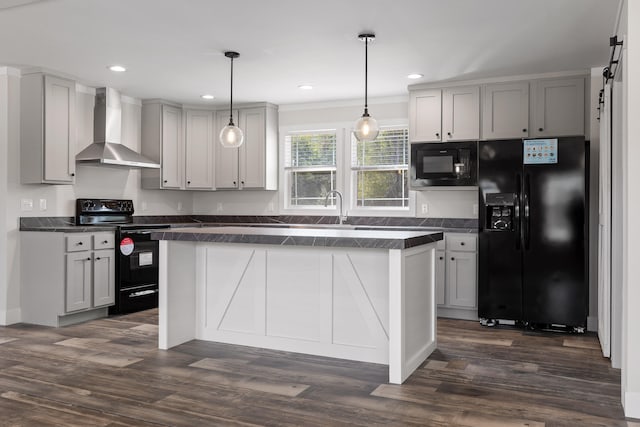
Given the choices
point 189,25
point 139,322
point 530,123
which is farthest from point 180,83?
point 530,123

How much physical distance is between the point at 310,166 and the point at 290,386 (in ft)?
12.7

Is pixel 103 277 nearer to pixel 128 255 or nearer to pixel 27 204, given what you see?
pixel 128 255

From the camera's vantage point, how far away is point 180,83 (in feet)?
18.6

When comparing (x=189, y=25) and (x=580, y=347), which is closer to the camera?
(x=189, y=25)

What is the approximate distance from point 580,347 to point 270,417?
2.68 m

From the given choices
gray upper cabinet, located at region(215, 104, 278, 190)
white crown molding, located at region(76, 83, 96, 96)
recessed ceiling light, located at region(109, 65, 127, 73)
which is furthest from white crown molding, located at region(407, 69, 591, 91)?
white crown molding, located at region(76, 83, 96, 96)

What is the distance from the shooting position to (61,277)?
4969mm

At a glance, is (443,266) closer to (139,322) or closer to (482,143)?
(482,143)

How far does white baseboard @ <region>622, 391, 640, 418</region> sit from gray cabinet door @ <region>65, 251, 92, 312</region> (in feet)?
14.6

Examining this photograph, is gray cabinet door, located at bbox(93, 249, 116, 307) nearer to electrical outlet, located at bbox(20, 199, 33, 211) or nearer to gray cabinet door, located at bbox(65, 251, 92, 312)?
gray cabinet door, located at bbox(65, 251, 92, 312)

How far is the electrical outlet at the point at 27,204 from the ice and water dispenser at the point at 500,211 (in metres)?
4.29

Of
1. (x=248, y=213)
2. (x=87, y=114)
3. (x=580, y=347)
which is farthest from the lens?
(x=248, y=213)

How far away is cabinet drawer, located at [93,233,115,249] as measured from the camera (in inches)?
208

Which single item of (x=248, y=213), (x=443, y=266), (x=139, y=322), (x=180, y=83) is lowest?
(x=139, y=322)
